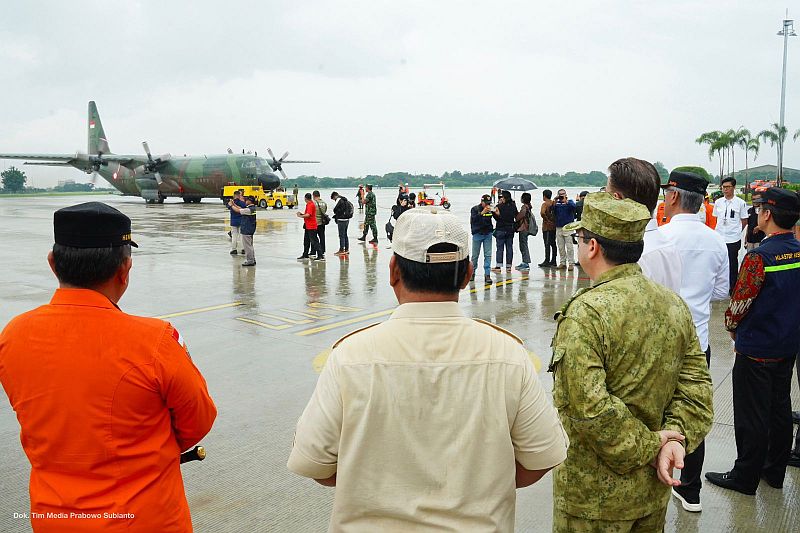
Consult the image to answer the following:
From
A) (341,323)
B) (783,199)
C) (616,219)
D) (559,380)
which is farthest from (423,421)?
(341,323)

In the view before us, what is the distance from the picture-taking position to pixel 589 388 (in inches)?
82.2

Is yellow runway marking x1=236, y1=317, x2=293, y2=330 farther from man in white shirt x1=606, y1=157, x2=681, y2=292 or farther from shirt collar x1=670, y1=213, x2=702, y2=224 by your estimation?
man in white shirt x1=606, y1=157, x2=681, y2=292

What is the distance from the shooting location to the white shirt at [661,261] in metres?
3.37

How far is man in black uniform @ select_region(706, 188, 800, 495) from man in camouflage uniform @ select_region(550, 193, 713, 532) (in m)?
1.71

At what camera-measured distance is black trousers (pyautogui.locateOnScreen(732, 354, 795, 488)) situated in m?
3.74

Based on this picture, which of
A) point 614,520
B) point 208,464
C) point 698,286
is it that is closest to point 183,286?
point 208,464

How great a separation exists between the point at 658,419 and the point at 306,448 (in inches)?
54.8

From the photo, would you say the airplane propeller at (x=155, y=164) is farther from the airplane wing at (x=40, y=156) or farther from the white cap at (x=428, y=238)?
A: the white cap at (x=428, y=238)

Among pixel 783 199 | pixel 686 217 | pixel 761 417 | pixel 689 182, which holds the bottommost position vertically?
pixel 761 417

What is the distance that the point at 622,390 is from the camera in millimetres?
2244

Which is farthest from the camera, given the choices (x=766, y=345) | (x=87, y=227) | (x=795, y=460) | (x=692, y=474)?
(x=795, y=460)

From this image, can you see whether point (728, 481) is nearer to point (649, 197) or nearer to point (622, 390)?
point (649, 197)

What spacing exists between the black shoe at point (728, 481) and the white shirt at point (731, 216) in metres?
7.98

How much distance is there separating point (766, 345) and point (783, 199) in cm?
97
